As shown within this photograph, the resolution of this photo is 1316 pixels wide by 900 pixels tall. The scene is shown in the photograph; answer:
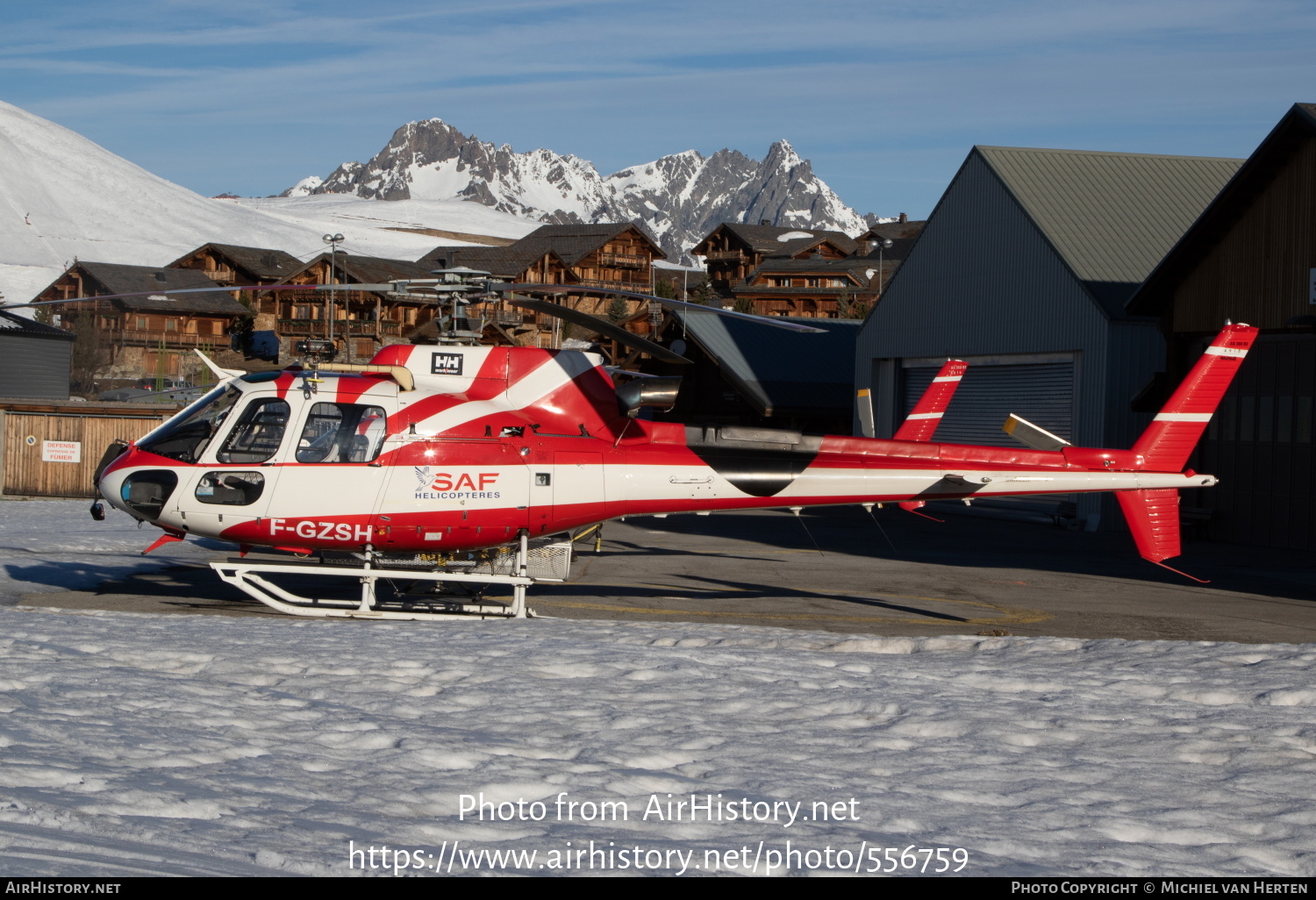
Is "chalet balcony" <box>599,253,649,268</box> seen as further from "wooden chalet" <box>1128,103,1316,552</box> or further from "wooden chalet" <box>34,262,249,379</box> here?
"wooden chalet" <box>1128,103,1316,552</box>

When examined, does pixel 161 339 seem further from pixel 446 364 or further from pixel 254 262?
pixel 446 364

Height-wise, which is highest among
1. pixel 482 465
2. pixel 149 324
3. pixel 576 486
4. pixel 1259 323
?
pixel 149 324

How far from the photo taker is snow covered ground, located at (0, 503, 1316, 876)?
5246 mm

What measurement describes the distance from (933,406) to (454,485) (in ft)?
33.9

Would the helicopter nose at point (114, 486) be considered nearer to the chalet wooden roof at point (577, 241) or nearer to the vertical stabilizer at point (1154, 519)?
the vertical stabilizer at point (1154, 519)

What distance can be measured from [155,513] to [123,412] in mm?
19914

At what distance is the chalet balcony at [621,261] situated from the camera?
126812 millimetres

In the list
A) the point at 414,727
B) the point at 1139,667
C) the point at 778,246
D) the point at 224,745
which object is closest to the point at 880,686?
the point at 1139,667

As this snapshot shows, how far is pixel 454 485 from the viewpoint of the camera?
516 inches

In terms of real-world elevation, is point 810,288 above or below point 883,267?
below

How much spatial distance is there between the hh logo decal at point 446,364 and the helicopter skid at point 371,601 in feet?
7.82

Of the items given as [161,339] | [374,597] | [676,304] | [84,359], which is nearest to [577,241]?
[161,339]

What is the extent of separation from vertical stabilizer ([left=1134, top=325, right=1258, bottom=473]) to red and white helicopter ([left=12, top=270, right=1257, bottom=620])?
0.02 metres

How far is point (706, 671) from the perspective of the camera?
31.5 ft
